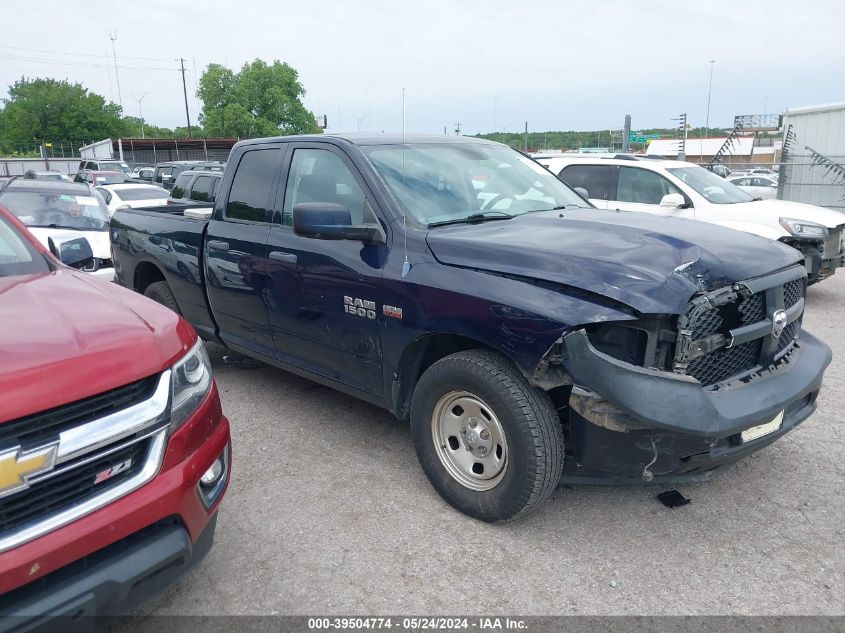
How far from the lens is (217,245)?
4.64 m

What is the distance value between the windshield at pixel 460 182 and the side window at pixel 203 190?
292cm

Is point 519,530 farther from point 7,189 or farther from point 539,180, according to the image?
point 7,189

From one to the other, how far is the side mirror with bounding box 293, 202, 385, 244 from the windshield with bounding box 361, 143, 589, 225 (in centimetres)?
26

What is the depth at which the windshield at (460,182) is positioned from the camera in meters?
3.67

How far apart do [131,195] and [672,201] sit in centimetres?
1329

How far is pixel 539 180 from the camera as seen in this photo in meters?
4.46

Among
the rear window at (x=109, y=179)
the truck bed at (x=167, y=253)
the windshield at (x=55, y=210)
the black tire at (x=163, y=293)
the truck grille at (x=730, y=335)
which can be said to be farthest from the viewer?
the rear window at (x=109, y=179)

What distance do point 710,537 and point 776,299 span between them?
121 cm

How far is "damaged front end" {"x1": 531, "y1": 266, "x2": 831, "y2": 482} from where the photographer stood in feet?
8.61

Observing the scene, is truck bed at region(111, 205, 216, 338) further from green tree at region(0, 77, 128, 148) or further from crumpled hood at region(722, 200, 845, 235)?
green tree at region(0, 77, 128, 148)

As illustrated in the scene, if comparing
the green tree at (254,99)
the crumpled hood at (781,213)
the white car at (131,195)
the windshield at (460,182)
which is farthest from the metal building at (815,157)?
the green tree at (254,99)

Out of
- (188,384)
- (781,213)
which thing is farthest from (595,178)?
(188,384)

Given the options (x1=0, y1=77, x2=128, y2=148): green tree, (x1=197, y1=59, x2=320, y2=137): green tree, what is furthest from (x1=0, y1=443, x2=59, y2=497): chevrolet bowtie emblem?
(x1=0, y1=77, x2=128, y2=148): green tree

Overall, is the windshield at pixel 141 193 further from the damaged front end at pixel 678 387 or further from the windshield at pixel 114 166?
the windshield at pixel 114 166
